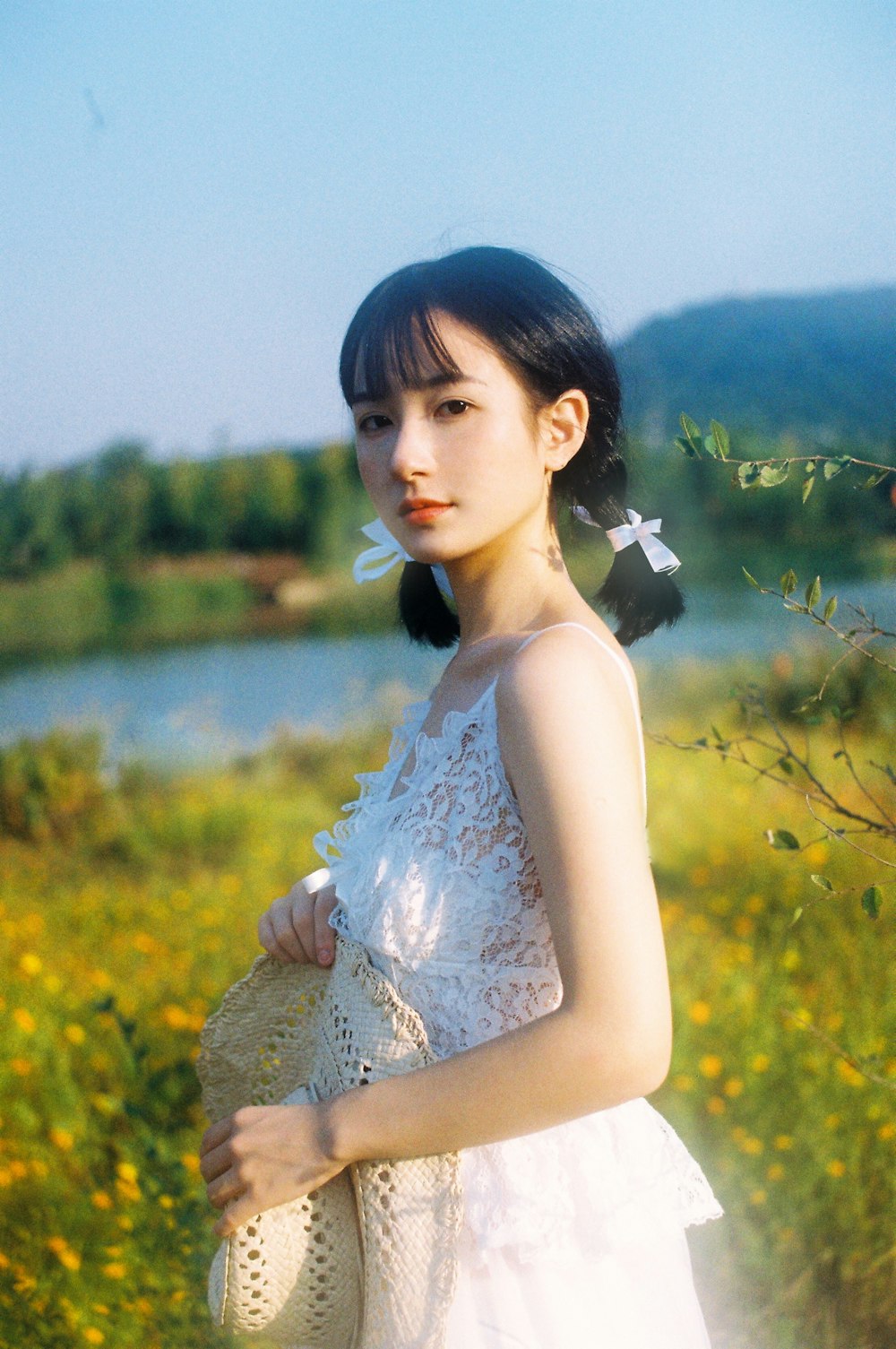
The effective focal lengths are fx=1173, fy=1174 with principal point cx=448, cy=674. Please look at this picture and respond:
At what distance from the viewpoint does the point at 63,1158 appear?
2295 millimetres

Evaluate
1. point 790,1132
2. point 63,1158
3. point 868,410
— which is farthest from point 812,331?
point 63,1158

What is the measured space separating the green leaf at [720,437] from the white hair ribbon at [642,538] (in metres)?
0.10

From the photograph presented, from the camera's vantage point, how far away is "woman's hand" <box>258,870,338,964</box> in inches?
46.1

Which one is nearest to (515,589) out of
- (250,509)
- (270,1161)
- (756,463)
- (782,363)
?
(756,463)

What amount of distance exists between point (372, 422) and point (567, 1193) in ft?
2.39

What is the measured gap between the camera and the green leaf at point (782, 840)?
1334mm

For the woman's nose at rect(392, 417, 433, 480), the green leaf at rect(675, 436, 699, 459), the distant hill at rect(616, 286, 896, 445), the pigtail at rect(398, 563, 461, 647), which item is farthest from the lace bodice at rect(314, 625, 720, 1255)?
the distant hill at rect(616, 286, 896, 445)

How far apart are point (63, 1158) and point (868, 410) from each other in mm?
3632

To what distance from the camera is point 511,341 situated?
1101mm

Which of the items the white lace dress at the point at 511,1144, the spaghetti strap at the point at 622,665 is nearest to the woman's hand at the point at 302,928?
the white lace dress at the point at 511,1144

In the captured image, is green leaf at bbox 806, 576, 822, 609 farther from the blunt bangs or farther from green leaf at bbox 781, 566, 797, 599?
the blunt bangs

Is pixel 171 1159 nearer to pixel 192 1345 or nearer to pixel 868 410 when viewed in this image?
pixel 192 1345

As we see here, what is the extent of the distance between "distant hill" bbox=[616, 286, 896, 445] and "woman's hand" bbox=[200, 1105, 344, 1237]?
11.1 ft

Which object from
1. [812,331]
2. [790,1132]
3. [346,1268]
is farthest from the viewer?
[812,331]
